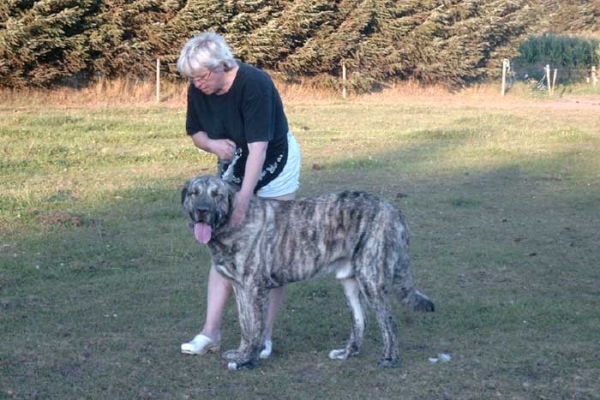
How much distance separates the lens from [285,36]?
3278cm

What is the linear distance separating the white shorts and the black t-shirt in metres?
0.04

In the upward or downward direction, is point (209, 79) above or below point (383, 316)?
above

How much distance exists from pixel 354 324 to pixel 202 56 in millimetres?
2137

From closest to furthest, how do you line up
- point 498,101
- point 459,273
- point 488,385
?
1. point 488,385
2. point 459,273
3. point 498,101

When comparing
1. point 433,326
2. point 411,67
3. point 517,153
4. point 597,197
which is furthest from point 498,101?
point 433,326

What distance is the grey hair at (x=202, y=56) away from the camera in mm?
6066

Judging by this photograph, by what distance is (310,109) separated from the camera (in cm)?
2853

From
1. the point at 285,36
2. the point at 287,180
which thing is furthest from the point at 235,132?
the point at 285,36

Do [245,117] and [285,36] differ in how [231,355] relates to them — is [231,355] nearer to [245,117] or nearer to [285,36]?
[245,117]

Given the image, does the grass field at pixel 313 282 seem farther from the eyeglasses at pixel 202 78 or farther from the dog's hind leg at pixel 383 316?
the eyeglasses at pixel 202 78

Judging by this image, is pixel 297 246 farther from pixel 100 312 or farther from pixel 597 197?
pixel 597 197

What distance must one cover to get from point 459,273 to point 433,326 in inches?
73.9

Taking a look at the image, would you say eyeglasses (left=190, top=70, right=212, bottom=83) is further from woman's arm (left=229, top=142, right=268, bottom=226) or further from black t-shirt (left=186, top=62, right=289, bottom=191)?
woman's arm (left=229, top=142, right=268, bottom=226)

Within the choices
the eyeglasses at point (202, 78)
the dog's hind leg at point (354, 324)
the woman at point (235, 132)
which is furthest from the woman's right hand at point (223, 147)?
the dog's hind leg at point (354, 324)
